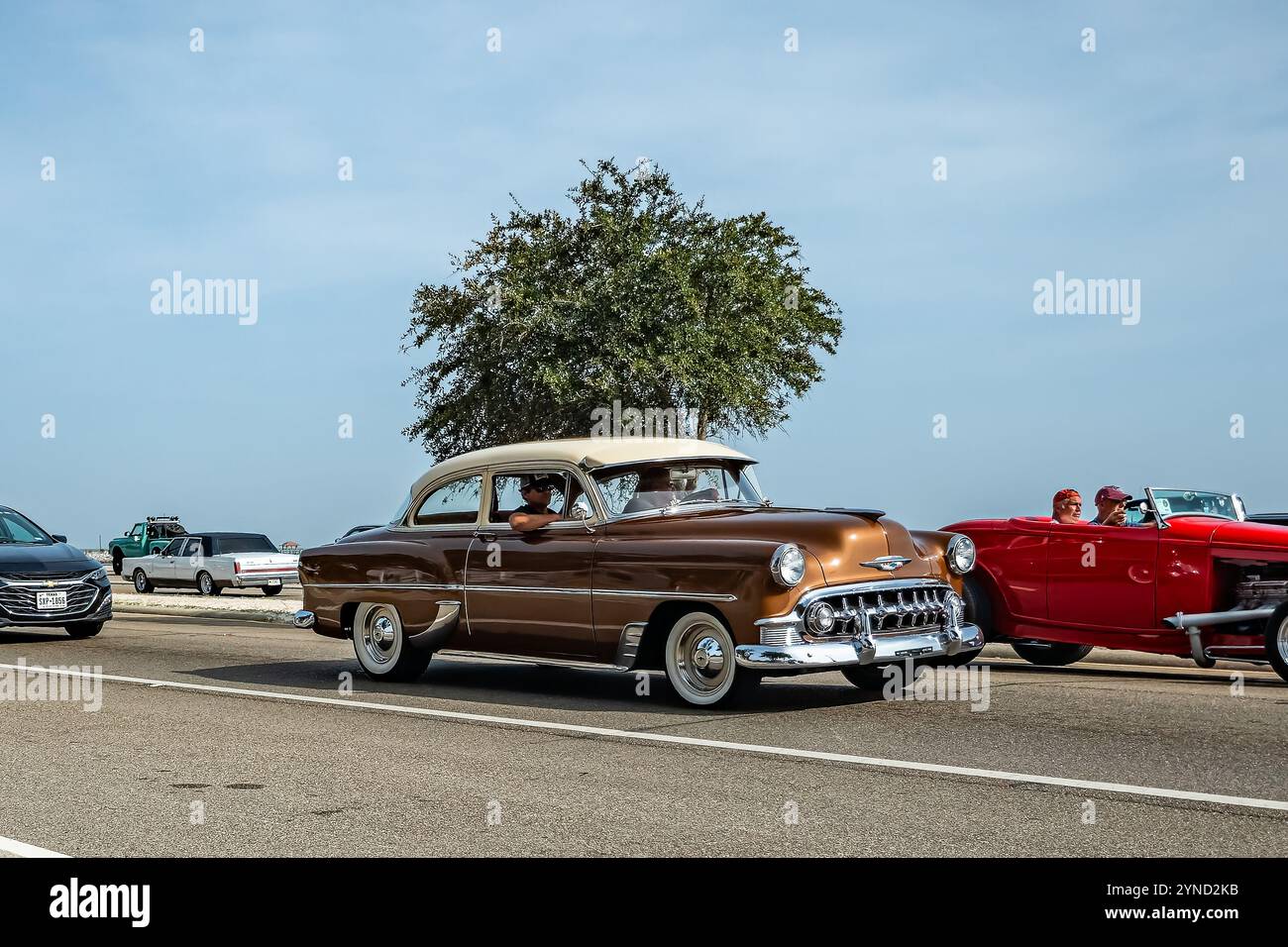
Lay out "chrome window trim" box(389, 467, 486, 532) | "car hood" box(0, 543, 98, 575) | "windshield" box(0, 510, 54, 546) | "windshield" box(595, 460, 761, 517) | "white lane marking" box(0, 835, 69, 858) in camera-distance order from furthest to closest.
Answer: "windshield" box(0, 510, 54, 546), "car hood" box(0, 543, 98, 575), "chrome window trim" box(389, 467, 486, 532), "windshield" box(595, 460, 761, 517), "white lane marking" box(0, 835, 69, 858)

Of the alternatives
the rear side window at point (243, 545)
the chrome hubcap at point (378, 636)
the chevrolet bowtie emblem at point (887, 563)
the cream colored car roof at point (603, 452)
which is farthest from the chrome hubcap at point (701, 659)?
the rear side window at point (243, 545)

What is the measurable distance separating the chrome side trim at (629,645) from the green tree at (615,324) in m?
17.7

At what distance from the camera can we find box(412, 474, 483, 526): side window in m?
11.4

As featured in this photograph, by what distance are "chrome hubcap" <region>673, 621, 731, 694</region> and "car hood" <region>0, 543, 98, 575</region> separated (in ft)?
33.7

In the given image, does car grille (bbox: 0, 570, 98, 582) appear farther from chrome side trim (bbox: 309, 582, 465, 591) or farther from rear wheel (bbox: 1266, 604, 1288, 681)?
rear wheel (bbox: 1266, 604, 1288, 681)

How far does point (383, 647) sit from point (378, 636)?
107 millimetres

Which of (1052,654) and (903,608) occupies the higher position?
(903,608)

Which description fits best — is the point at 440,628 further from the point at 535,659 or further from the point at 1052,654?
the point at 1052,654

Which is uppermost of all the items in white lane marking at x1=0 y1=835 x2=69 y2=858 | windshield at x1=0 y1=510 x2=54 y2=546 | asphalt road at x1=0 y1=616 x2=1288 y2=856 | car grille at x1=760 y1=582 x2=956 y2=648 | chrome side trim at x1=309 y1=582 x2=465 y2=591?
windshield at x1=0 y1=510 x2=54 y2=546

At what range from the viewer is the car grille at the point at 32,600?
16.4m

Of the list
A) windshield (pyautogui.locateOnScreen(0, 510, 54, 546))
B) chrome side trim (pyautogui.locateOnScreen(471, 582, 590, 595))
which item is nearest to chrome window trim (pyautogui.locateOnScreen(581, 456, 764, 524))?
chrome side trim (pyautogui.locateOnScreen(471, 582, 590, 595))

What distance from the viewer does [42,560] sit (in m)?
17.0

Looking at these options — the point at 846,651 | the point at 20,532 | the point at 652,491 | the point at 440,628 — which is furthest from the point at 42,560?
the point at 846,651
